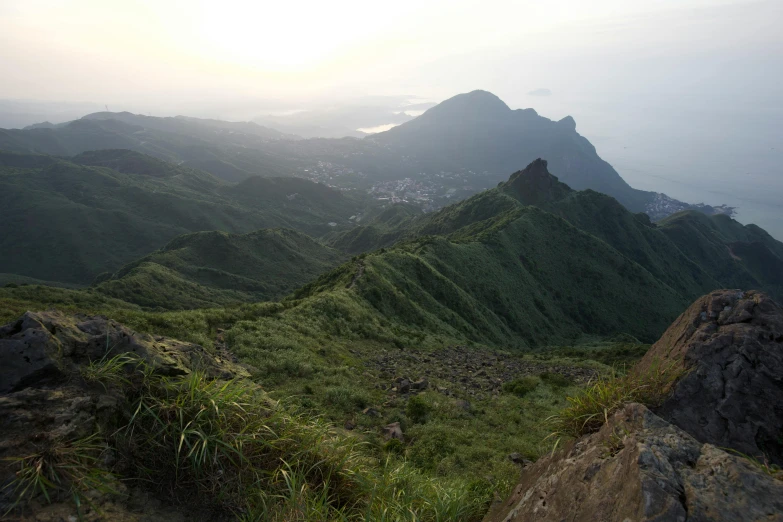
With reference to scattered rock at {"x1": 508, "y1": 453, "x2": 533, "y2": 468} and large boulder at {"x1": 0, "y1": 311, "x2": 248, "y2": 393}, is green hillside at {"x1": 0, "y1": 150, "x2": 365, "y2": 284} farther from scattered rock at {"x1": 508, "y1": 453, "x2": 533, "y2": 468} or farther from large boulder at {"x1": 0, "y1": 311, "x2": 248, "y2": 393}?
scattered rock at {"x1": 508, "y1": 453, "x2": 533, "y2": 468}

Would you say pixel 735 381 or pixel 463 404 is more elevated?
pixel 735 381

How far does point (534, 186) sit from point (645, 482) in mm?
138897

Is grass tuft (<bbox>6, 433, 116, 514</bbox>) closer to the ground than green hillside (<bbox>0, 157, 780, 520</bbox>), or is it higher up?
higher up

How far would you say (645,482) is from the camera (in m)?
3.50

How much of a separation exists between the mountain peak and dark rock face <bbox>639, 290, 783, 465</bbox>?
416ft

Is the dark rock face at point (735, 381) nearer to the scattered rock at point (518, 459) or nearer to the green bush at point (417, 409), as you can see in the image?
the scattered rock at point (518, 459)

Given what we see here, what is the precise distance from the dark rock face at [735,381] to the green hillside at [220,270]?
61376 mm

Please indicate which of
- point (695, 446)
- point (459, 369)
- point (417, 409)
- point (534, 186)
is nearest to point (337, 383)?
point (417, 409)

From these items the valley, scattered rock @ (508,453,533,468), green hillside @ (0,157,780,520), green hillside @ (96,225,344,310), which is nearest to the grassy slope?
green hillside @ (0,157,780,520)

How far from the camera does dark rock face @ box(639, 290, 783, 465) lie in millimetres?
5754

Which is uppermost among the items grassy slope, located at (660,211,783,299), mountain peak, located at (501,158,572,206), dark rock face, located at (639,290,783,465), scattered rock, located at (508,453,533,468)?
dark rock face, located at (639,290,783,465)

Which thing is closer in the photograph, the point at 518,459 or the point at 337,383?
the point at 518,459

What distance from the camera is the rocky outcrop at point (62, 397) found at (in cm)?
379

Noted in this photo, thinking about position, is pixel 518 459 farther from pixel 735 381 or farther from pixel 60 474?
pixel 60 474
